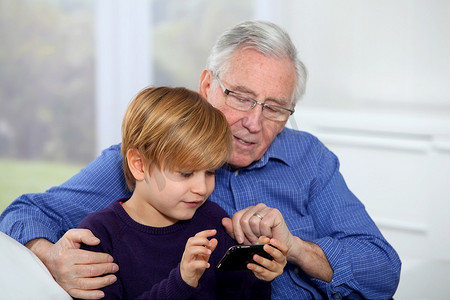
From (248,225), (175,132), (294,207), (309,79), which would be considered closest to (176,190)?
(175,132)

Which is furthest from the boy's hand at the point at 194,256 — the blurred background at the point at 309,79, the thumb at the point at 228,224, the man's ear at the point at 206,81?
the blurred background at the point at 309,79

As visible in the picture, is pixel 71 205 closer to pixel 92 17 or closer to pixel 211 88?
pixel 211 88

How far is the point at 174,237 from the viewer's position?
A: 189cm

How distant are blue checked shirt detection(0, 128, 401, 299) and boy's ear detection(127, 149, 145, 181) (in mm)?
365

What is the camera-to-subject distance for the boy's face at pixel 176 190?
→ 1789 millimetres

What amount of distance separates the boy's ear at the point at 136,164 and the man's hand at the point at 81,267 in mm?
209

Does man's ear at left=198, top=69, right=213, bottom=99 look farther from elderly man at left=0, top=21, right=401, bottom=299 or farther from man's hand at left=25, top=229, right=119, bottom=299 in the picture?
man's hand at left=25, top=229, right=119, bottom=299

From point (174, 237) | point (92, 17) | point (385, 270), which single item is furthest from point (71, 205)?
point (92, 17)

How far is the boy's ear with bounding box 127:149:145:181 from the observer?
1.85 m

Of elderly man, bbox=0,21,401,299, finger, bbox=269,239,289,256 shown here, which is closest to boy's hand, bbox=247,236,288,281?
finger, bbox=269,239,289,256

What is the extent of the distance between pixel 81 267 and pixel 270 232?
542mm

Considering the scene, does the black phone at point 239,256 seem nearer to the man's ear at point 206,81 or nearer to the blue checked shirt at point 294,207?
the blue checked shirt at point 294,207

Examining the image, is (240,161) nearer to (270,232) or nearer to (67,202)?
(270,232)

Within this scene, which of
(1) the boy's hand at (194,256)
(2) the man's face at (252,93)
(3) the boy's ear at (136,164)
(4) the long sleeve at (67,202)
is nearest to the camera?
(1) the boy's hand at (194,256)
